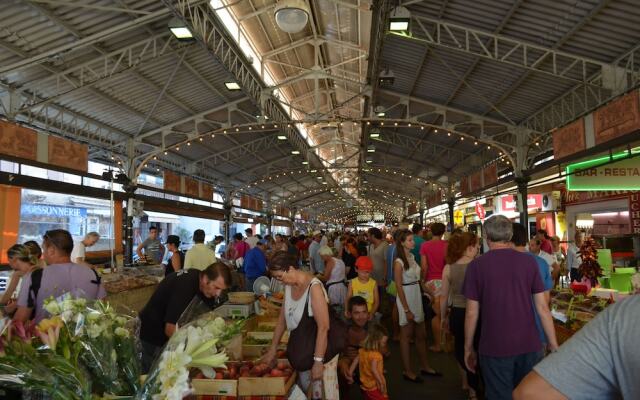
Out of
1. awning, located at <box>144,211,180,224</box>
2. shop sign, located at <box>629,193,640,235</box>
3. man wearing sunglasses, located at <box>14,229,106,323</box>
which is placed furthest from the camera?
awning, located at <box>144,211,180,224</box>

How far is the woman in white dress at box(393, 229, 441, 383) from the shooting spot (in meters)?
5.41

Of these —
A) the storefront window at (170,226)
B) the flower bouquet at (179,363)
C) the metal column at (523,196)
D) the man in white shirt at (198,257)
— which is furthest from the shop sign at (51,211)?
the metal column at (523,196)

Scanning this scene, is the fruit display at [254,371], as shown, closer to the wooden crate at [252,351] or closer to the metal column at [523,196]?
the wooden crate at [252,351]

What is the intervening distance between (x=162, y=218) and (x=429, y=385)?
15.9 m

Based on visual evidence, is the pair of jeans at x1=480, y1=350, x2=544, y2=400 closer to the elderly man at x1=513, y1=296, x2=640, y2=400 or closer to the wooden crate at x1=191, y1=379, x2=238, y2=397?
the wooden crate at x1=191, y1=379, x2=238, y2=397

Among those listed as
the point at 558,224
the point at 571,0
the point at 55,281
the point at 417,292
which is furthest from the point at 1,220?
the point at 558,224

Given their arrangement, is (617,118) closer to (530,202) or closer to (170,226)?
(530,202)

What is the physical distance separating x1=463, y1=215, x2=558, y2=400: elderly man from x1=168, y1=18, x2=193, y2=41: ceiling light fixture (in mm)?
6943

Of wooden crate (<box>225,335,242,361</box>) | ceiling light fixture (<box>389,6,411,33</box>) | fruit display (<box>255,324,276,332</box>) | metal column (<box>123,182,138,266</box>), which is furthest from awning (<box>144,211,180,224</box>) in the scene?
wooden crate (<box>225,335,242,361</box>)

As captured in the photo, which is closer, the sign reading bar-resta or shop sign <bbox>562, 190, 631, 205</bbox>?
the sign reading bar-resta

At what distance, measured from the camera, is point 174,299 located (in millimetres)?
3215

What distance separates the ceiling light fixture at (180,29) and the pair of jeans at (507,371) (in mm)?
7393

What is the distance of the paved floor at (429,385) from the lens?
497cm

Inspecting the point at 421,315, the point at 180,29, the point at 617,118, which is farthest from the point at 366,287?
the point at 180,29
